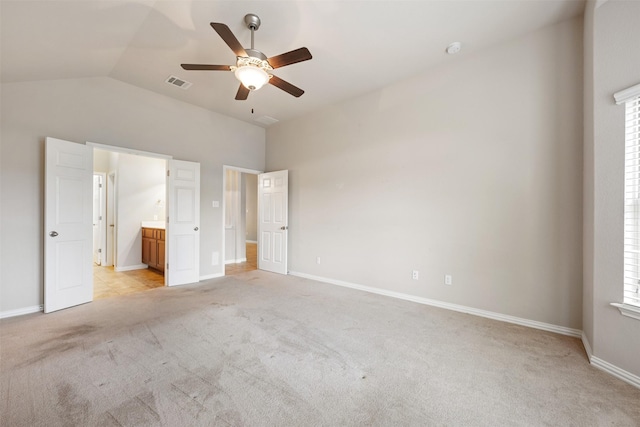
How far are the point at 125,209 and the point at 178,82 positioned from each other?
10.9ft

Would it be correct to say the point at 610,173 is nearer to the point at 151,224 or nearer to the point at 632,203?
the point at 632,203

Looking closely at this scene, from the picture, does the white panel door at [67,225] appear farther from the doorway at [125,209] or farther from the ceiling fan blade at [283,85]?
the ceiling fan blade at [283,85]

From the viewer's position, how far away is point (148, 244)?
5.36 m

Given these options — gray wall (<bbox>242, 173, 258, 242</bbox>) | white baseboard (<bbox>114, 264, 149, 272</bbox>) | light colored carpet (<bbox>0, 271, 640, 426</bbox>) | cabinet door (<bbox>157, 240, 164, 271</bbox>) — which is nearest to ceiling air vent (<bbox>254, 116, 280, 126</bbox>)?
cabinet door (<bbox>157, 240, 164, 271</bbox>)

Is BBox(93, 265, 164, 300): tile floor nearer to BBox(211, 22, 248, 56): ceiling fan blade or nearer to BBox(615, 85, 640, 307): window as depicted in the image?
BBox(211, 22, 248, 56): ceiling fan blade

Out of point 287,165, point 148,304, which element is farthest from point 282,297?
point 287,165

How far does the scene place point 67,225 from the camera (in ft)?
10.4

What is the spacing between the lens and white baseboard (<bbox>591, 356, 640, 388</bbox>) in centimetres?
180

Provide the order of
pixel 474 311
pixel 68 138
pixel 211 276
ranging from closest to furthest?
pixel 474 311, pixel 68 138, pixel 211 276

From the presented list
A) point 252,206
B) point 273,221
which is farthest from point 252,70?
point 252,206

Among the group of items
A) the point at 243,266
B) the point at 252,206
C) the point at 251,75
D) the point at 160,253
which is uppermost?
the point at 251,75

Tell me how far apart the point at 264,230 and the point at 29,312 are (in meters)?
3.50

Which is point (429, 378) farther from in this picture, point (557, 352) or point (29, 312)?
point (29, 312)

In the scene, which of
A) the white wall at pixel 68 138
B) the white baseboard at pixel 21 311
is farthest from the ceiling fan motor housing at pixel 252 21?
the white baseboard at pixel 21 311
